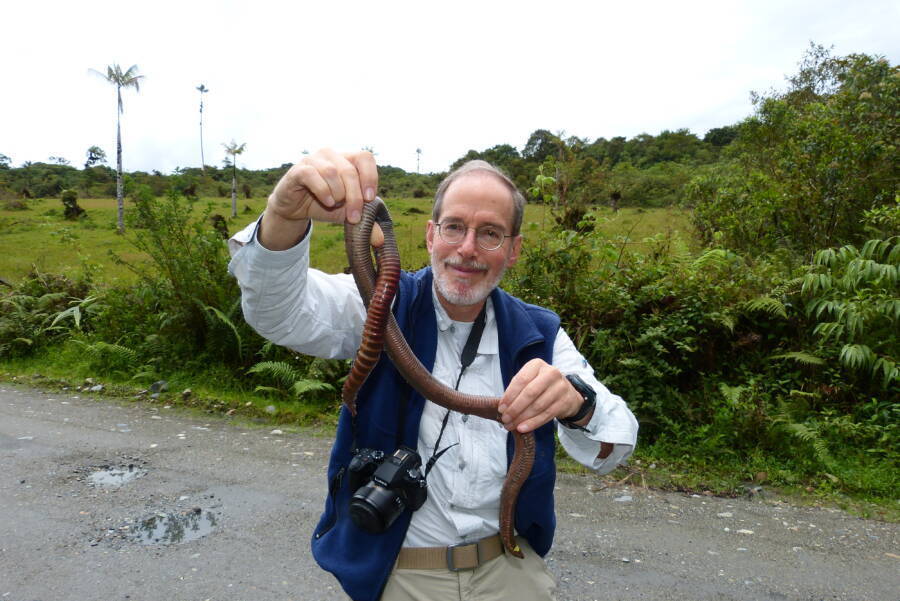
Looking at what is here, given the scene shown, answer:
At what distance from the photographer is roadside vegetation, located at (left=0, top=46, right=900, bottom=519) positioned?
5.98m

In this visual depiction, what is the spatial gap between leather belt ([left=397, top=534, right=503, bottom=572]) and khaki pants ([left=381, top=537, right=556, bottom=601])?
24 millimetres

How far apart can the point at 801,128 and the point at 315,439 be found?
8.74 m

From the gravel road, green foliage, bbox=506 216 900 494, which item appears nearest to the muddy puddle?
the gravel road

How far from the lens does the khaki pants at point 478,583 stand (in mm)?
2391

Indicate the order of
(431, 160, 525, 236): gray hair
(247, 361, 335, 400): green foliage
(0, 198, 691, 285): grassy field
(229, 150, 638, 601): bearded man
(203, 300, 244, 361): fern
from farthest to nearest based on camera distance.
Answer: (0, 198, 691, 285): grassy field → (203, 300, 244, 361): fern → (247, 361, 335, 400): green foliage → (431, 160, 525, 236): gray hair → (229, 150, 638, 601): bearded man

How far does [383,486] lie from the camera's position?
85.7 inches

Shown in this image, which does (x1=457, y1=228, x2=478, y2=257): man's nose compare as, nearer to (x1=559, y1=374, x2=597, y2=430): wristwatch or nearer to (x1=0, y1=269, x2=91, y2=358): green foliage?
(x1=559, y1=374, x2=597, y2=430): wristwatch

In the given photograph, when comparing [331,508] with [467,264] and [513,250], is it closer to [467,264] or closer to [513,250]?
[467,264]

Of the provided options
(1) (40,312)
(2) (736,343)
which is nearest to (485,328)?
(2) (736,343)

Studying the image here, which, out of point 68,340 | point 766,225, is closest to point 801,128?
point 766,225

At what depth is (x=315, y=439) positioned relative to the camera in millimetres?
6656

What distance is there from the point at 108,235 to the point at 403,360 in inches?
1316

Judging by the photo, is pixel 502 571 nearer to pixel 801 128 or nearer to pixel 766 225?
pixel 766 225

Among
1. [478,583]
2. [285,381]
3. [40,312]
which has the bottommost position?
[285,381]
